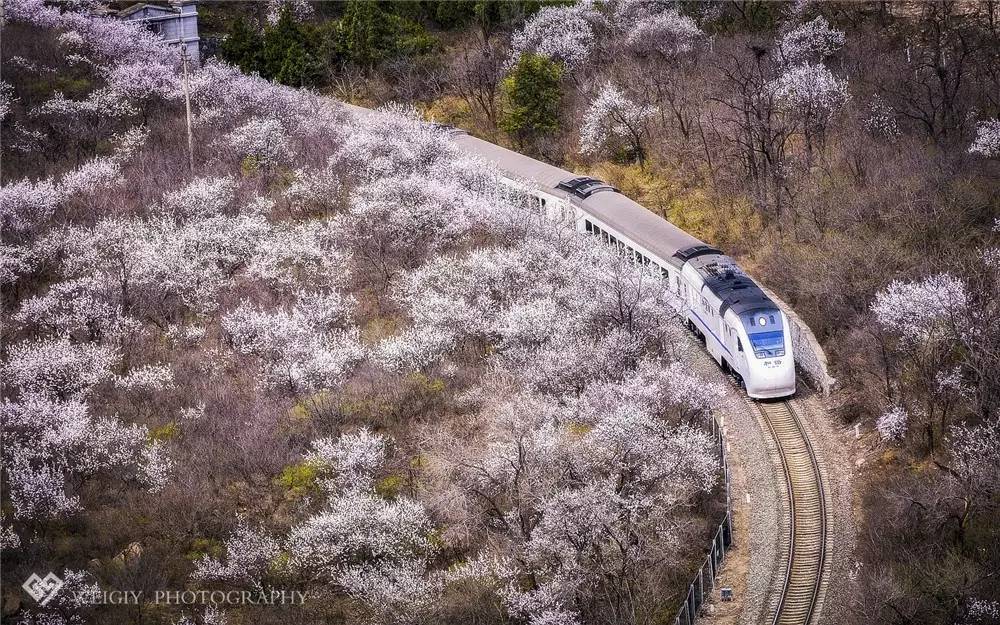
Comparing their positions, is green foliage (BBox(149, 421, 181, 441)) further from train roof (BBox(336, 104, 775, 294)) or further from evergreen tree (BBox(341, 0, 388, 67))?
evergreen tree (BBox(341, 0, 388, 67))

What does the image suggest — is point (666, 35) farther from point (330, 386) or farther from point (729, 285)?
point (330, 386)

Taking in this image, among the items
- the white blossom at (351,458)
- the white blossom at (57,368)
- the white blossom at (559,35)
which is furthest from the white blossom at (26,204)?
the white blossom at (559,35)

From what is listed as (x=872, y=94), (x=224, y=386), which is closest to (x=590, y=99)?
(x=872, y=94)

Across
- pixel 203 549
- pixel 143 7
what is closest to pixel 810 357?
pixel 203 549

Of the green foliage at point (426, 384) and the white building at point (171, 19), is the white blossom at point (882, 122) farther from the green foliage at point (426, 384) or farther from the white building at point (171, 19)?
the white building at point (171, 19)

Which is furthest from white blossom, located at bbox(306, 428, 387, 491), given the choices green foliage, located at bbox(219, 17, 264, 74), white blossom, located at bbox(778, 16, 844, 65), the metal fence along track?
green foliage, located at bbox(219, 17, 264, 74)
